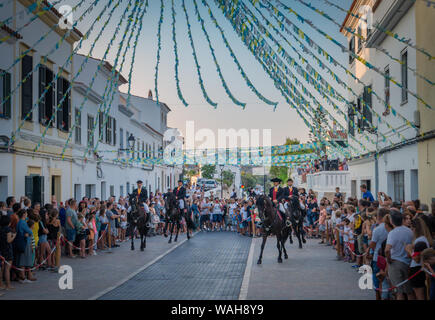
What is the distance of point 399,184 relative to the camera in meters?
18.5

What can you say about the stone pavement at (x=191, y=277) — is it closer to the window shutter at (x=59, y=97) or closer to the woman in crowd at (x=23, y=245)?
the woman in crowd at (x=23, y=245)

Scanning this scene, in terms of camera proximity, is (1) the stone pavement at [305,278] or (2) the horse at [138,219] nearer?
(1) the stone pavement at [305,278]

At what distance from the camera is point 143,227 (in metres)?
19.2

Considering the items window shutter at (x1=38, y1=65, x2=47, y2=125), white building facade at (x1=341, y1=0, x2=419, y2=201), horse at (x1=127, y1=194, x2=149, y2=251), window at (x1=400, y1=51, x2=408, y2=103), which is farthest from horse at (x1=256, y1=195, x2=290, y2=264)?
window shutter at (x1=38, y1=65, x2=47, y2=125)

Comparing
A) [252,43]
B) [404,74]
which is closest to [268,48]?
[252,43]

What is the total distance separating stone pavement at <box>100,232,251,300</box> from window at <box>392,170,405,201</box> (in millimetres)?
5853

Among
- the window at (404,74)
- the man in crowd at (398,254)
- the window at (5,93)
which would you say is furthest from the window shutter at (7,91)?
the man in crowd at (398,254)

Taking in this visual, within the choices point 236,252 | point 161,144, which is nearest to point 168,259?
point 236,252

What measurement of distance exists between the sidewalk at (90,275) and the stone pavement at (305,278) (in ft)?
11.4

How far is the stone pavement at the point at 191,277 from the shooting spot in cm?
1060

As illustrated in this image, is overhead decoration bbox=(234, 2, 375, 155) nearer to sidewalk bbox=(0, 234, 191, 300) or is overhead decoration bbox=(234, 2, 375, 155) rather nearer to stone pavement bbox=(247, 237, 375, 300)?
stone pavement bbox=(247, 237, 375, 300)

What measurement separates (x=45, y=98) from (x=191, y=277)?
11.2 metres

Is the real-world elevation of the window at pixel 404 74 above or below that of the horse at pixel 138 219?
above

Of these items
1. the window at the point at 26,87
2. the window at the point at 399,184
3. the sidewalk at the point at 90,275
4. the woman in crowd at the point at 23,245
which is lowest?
the sidewalk at the point at 90,275
